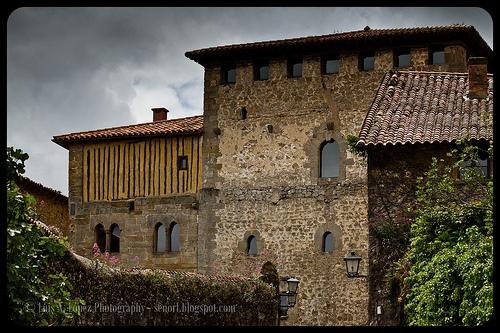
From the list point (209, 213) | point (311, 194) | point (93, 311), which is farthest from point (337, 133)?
point (93, 311)

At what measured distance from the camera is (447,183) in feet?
66.6

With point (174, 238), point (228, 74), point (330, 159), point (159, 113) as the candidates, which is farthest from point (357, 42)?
point (159, 113)

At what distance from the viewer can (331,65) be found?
3481cm

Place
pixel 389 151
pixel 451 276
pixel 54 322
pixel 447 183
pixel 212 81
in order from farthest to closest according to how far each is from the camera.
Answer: pixel 212 81 < pixel 389 151 < pixel 447 183 < pixel 451 276 < pixel 54 322

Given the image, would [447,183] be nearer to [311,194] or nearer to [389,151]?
[389,151]

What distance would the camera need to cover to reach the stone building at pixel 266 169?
33219 mm

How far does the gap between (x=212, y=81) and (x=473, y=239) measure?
18237 mm

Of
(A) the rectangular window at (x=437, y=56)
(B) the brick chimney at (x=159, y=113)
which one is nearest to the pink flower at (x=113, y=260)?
(B) the brick chimney at (x=159, y=113)

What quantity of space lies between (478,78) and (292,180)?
10183 mm

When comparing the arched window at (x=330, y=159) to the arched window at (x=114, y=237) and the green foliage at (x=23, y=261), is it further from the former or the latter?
the green foliage at (x=23, y=261)

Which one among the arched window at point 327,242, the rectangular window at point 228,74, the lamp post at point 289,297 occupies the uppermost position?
the rectangular window at point 228,74

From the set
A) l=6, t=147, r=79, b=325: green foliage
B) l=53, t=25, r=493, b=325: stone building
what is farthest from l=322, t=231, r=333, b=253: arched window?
l=6, t=147, r=79, b=325: green foliage

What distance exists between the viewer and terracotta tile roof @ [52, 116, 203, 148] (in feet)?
119

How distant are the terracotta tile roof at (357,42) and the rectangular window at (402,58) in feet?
0.83
